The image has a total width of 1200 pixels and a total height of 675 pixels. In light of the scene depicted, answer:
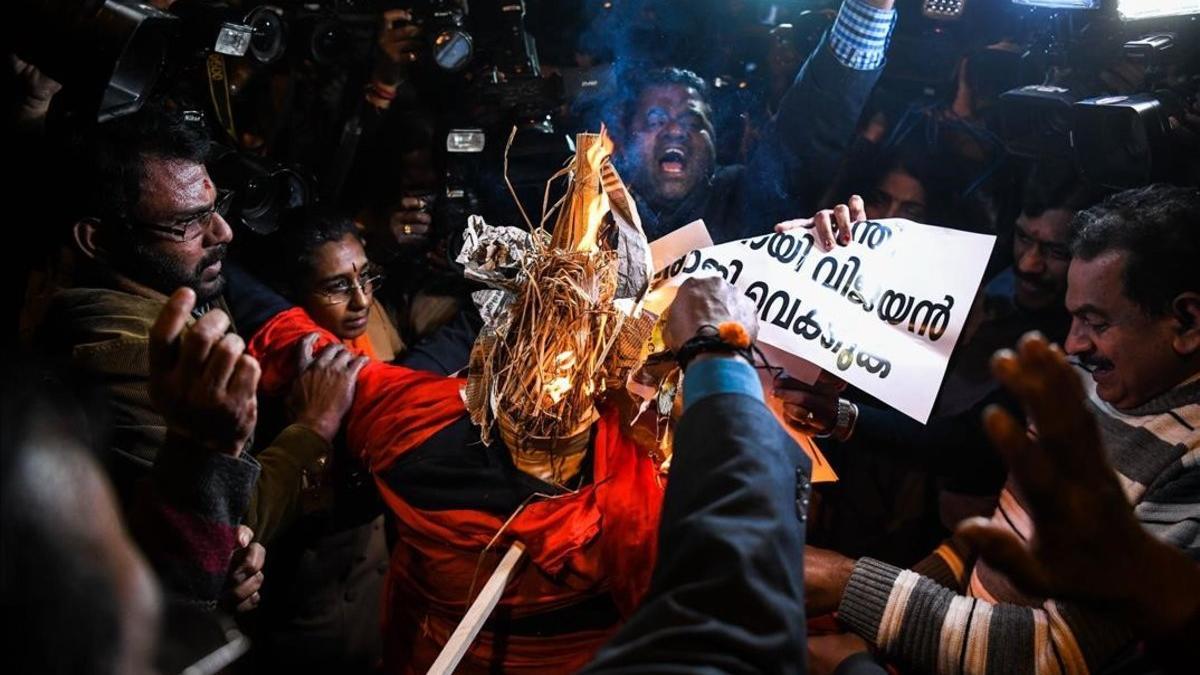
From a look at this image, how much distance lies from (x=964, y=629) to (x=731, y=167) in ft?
10.1

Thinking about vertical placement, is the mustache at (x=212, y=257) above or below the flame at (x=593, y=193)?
below

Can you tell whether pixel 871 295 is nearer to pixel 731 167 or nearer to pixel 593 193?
pixel 593 193

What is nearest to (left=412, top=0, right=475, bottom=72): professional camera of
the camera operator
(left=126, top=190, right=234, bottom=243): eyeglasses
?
the camera operator

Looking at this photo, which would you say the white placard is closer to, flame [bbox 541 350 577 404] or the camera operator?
flame [bbox 541 350 577 404]

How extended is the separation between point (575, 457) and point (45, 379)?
156 centimetres

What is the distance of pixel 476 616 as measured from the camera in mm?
2166

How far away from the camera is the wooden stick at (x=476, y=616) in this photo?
2.09 meters

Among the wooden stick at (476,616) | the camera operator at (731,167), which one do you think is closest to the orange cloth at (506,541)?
the wooden stick at (476,616)

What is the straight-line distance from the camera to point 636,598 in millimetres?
2266

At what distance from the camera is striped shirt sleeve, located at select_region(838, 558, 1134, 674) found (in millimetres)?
2092

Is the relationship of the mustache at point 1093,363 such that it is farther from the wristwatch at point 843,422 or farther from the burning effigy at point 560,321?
the burning effigy at point 560,321

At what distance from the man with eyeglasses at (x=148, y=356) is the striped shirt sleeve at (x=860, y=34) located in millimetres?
2700

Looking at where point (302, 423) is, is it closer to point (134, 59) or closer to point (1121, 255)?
point (134, 59)

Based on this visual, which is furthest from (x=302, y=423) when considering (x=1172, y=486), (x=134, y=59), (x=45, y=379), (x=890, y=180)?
(x=890, y=180)
